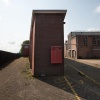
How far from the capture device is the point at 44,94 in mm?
10250

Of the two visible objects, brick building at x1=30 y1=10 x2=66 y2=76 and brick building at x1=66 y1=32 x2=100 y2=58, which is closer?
brick building at x1=30 y1=10 x2=66 y2=76

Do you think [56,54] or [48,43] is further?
[48,43]

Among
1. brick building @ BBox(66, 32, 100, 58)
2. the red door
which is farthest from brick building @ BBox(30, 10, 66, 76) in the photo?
brick building @ BBox(66, 32, 100, 58)

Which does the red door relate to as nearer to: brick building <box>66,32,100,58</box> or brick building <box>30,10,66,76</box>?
brick building <box>30,10,66,76</box>

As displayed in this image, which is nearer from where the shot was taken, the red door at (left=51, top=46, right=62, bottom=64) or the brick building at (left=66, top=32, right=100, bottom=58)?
the red door at (left=51, top=46, right=62, bottom=64)

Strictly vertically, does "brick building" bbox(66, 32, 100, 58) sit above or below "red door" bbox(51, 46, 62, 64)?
above

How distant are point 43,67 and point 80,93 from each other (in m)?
6.15

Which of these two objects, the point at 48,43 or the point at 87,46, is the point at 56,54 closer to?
the point at 48,43

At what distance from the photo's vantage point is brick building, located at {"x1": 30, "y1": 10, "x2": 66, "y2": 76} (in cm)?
1619

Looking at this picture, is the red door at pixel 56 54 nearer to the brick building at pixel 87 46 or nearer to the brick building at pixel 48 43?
the brick building at pixel 48 43

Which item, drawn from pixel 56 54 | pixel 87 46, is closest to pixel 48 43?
pixel 56 54

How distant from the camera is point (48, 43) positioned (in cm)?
1645

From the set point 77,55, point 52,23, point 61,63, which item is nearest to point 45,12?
point 52,23

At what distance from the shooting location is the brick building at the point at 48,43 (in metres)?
16.2
